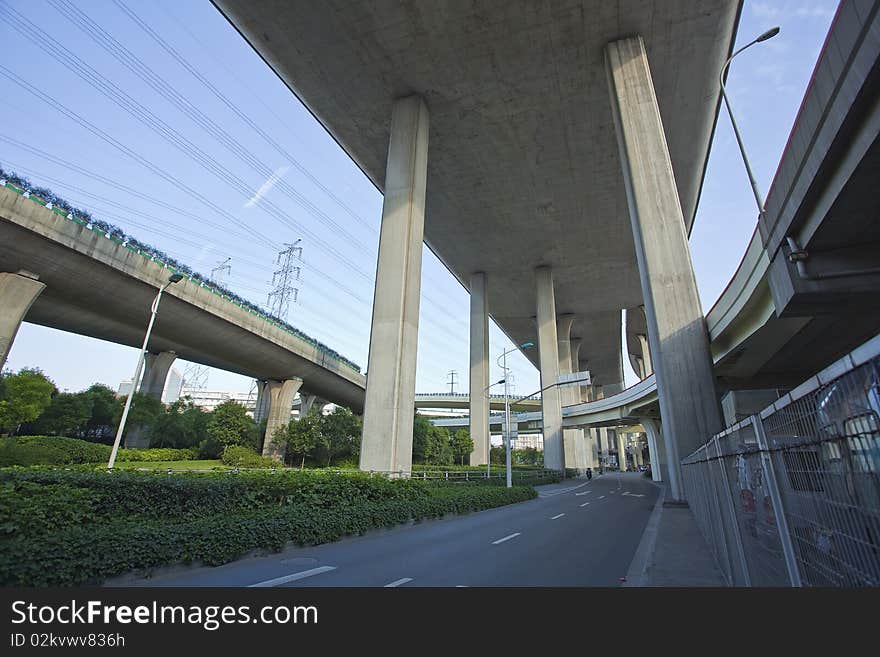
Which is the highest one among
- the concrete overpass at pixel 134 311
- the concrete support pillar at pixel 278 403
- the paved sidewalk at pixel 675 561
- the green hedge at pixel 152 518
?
the concrete overpass at pixel 134 311

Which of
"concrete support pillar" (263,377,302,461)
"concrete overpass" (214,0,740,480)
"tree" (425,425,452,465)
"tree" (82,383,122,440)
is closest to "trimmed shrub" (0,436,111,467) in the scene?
"concrete support pillar" (263,377,302,461)

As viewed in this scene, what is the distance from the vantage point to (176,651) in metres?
3.24

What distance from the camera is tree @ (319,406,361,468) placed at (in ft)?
147

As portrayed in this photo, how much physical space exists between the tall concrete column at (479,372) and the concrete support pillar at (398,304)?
20.0 meters

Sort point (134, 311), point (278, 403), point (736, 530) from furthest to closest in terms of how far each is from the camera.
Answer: point (278, 403), point (134, 311), point (736, 530)

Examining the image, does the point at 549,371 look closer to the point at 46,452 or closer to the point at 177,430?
the point at 46,452

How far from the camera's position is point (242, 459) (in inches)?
1458

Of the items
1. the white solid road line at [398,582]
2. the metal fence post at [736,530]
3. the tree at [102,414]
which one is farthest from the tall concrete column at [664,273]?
the tree at [102,414]

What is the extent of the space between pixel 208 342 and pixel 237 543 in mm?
33264

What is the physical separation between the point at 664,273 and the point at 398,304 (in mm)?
12589

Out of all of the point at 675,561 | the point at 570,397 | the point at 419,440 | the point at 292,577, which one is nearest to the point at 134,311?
the point at 292,577

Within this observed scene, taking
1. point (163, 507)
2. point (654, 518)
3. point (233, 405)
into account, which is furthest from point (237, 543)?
point (233, 405)

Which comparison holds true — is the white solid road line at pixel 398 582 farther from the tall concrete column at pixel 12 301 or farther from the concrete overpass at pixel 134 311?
the tall concrete column at pixel 12 301

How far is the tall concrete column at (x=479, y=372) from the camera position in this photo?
40.7m
